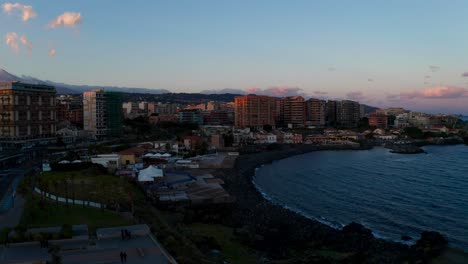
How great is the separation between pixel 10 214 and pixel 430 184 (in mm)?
29731

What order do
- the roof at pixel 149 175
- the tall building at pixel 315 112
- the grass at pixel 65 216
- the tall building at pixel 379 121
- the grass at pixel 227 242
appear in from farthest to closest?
the tall building at pixel 379 121 → the tall building at pixel 315 112 → the roof at pixel 149 175 → the grass at pixel 65 216 → the grass at pixel 227 242

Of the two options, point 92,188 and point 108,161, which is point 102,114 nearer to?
point 108,161

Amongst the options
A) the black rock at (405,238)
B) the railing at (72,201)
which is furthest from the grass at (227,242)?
the black rock at (405,238)

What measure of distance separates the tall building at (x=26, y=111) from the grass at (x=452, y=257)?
4538 cm

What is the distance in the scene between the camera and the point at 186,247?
14.3 metres

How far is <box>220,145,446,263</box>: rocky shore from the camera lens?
54.5 ft

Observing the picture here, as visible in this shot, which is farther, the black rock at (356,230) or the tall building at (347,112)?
the tall building at (347,112)

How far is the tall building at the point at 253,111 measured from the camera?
9062 centimetres

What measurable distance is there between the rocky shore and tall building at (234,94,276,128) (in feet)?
210

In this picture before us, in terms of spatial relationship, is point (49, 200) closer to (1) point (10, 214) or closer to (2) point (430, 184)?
(1) point (10, 214)

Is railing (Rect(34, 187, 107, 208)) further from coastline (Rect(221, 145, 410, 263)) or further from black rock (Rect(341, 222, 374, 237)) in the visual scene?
black rock (Rect(341, 222, 374, 237))

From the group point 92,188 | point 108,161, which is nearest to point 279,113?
point 108,161

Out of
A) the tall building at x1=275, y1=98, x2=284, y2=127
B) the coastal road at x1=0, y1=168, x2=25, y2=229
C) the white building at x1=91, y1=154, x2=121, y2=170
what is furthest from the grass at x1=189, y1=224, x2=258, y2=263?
the tall building at x1=275, y1=98, x2=284, y2=127

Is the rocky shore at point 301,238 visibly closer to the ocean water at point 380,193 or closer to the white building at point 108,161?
the ocean water at point 380,193
